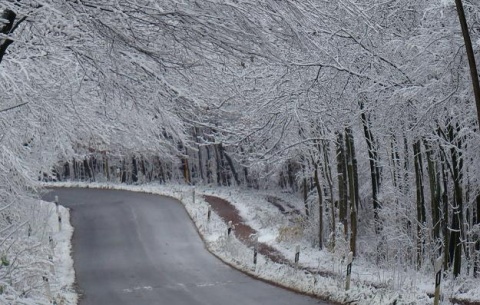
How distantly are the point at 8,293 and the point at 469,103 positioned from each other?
373 inches

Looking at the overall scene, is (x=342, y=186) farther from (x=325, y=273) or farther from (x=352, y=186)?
(x=325, y=273)

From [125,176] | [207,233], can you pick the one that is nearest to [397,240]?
[207,233]

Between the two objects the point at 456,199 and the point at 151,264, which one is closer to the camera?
the point at 456,199

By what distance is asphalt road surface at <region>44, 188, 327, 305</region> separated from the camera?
14.1m

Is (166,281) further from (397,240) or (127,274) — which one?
(397,240)

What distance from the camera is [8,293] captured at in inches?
271

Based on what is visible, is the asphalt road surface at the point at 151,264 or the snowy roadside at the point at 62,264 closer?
the snowy roadside at the point at 62,264

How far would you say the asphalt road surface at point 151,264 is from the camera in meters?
Answer: 14.1

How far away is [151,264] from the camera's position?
62.5ft

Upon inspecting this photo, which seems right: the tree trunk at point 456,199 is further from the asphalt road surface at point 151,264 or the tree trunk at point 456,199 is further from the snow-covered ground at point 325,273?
the asphalt road surface at point 151,264

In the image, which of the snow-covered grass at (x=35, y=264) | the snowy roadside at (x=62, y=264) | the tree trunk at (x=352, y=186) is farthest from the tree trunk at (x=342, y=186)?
the snow-covered grass at (x=35, y=264)

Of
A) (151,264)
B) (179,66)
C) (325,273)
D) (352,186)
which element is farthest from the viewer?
(352,186)

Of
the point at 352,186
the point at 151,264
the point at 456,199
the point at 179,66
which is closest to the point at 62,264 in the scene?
the point at 151,264

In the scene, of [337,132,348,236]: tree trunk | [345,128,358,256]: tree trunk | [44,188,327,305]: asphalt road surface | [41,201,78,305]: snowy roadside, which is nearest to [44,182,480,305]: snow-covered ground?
[41,201,78,305]: snowy roadside
